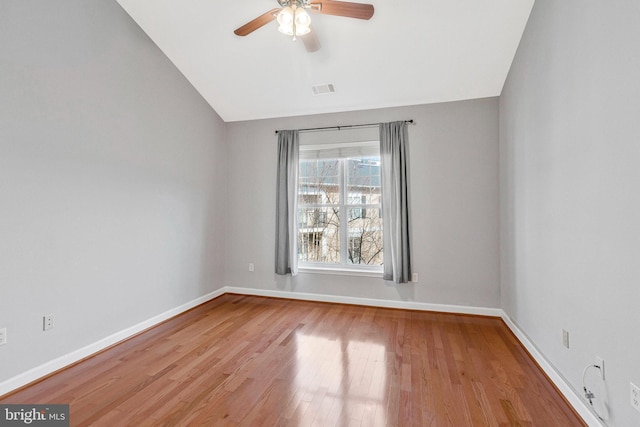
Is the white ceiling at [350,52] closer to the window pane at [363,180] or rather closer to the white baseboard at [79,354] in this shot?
the window pane at [363,180]

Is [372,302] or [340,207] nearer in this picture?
[372,302]

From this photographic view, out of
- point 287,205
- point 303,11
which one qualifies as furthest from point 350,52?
point 287,205

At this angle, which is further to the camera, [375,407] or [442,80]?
[442,80]

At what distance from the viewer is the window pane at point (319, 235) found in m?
4.30

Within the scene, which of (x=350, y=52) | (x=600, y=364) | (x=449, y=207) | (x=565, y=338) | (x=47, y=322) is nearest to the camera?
(x=600, y=364)

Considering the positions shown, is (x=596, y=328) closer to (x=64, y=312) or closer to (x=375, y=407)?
(x=375, y=407)

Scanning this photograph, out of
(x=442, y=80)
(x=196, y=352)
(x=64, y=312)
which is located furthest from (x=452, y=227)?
(x=64, y=312)

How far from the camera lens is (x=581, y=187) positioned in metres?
1.82

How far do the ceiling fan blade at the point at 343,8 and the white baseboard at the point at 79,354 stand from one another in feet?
10.9

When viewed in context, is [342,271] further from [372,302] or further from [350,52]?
[350,52]

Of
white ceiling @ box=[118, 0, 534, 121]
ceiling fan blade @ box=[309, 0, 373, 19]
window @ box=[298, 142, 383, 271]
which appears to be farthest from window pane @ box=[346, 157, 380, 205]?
ceiling fan blade @ box=[309, 0, 373, 19]

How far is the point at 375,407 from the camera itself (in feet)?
6.28

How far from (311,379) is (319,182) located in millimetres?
2702

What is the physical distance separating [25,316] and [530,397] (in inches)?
139
